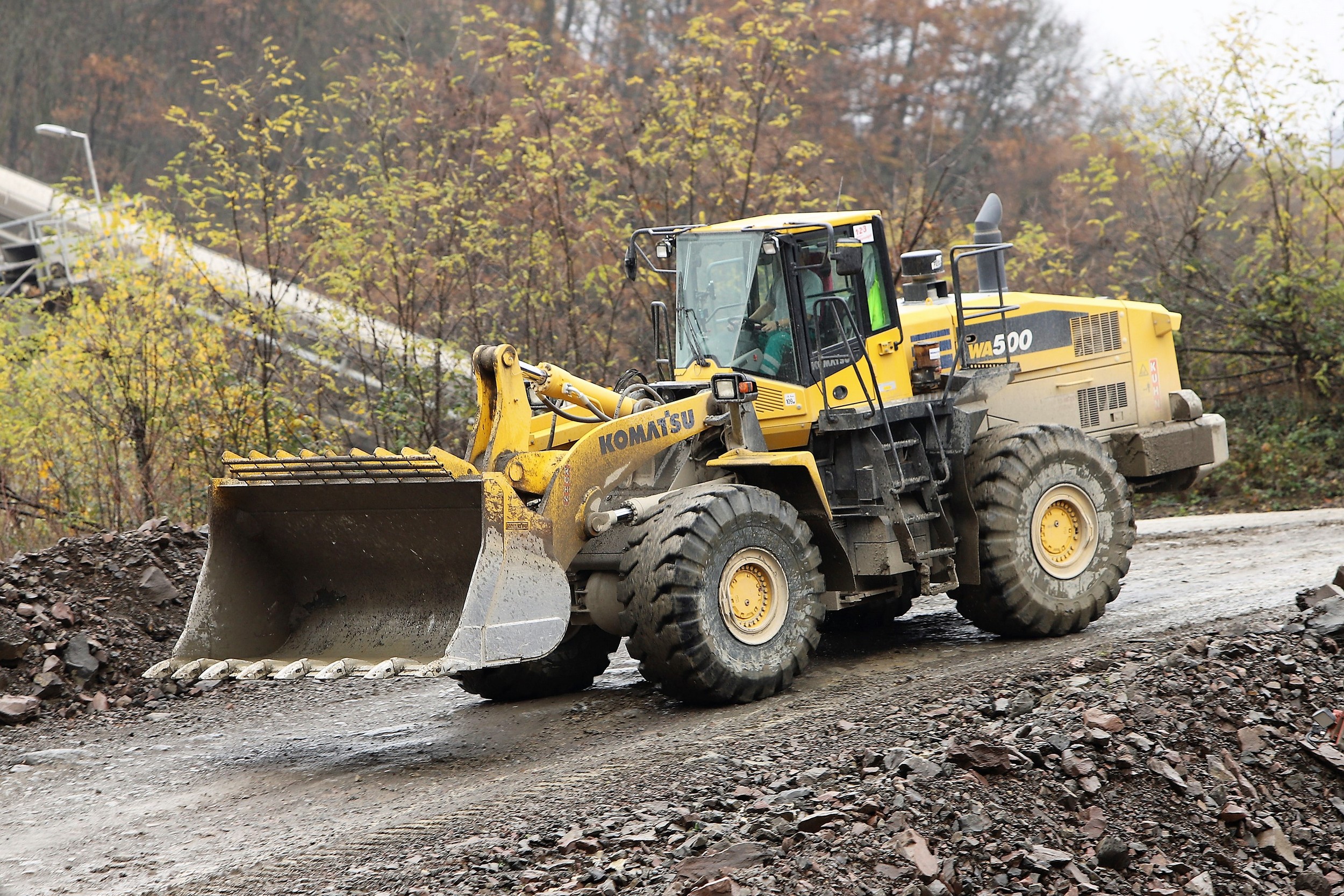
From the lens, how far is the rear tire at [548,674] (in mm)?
7664

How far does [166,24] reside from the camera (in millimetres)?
33094

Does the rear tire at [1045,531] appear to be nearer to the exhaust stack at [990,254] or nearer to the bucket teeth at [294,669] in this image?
the exhaust stack at [990,254]

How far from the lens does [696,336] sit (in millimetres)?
7762

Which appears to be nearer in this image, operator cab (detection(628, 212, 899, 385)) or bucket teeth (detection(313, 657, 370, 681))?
bucket teeth (detection(313, 657, 370, 681))

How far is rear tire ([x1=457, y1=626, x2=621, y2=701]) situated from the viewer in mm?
7664

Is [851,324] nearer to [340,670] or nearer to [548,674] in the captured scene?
[548,674]

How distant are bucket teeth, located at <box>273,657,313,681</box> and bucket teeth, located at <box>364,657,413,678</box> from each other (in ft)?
1.10

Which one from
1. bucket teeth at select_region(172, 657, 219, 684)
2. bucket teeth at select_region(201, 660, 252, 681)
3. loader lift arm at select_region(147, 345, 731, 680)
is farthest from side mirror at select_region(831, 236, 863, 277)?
bucket teeth at select_region(172, 657, 219, 684)

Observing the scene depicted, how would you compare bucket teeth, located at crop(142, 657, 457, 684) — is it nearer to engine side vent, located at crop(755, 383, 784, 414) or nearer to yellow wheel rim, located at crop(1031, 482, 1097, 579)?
engine side vent, located at crop(755, 383, 784, 414)

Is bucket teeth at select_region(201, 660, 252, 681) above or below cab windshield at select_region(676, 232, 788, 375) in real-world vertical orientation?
below

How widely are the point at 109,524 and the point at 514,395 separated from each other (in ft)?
24.5

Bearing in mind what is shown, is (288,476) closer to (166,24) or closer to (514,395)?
(514,395)

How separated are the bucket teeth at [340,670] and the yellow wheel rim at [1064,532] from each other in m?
4.10

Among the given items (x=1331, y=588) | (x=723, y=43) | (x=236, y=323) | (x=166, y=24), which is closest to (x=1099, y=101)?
(x=723, y=43)
